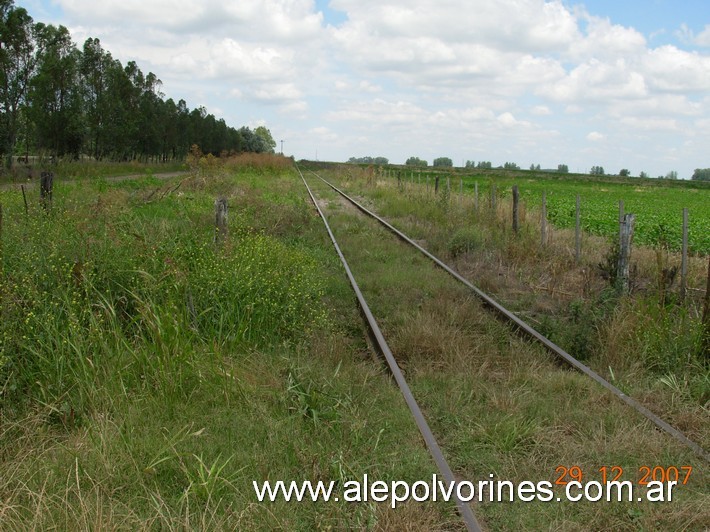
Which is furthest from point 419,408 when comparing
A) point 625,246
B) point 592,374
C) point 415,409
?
point 625,246

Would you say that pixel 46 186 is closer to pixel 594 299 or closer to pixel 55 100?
pixel 594 299

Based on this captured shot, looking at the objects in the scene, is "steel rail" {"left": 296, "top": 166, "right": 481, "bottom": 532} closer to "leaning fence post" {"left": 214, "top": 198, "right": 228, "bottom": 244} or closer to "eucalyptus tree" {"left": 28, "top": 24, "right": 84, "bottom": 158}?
"leaning fence post" {"left": 214, "top": 198, "right": 228, "bottom": 244}

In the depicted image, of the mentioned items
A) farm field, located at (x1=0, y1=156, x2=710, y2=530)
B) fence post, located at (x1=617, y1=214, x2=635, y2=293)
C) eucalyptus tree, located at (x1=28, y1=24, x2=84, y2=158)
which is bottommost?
farm field, located at (x1=0, y1=156, x2=710, y2=530)

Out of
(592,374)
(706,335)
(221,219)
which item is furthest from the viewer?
(221,219)

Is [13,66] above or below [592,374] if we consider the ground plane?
above

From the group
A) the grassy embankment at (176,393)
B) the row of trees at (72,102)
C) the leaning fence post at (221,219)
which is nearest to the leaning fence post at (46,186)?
the grassy embankment at (176,393)

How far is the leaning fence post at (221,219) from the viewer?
8305 millimetres

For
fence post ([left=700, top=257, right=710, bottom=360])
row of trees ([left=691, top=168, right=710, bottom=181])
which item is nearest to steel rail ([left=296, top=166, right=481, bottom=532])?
fence post ([left=700, top=257, right=710, bottom=360])

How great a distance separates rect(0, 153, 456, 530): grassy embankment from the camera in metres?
3.32

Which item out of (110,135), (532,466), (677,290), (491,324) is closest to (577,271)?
(677,290)

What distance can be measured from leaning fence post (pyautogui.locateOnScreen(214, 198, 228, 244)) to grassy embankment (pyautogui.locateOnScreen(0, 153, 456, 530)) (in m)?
0.58

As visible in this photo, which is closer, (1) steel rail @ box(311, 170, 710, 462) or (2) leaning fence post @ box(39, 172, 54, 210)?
(1) steel rail @ box(311, 170, 710, 462)

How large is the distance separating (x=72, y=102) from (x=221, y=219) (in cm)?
3824

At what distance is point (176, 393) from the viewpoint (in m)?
4.60
